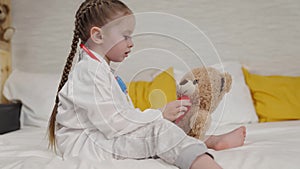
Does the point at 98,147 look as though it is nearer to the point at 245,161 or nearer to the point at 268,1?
the point at 245,161

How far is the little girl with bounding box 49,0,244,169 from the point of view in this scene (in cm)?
100

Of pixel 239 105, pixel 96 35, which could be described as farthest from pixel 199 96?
pixel 239 105

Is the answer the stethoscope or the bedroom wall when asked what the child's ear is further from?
the bedroom wall

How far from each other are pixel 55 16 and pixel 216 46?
980mm

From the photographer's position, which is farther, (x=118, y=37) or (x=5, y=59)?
(x=5, y=59)

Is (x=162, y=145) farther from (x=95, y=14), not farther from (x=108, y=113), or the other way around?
(x=95, y=14)

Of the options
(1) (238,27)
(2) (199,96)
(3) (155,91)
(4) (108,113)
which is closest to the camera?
(4) (108,113)

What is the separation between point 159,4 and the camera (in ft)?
7.63

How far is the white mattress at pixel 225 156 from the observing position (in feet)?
3.13

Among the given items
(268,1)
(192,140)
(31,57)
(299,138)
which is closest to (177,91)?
(192,140)

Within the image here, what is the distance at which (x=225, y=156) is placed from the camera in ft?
3.43

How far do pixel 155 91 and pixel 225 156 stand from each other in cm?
46

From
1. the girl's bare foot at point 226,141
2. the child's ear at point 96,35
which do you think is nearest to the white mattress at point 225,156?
the girl's bare foot at point 226,141

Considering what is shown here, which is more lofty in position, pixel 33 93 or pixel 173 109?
pixel 173 109
